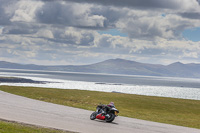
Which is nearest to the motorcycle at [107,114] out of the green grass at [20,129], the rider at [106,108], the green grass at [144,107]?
the rider at [106,108]

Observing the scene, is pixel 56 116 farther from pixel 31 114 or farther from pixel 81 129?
pixel 81 129

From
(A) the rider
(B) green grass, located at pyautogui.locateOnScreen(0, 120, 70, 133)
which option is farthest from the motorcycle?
(B) green grass, located at pyautogui.locateOnScreen(0, 120, 70, 133)

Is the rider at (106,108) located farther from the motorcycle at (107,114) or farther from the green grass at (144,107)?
the green grass at (144,107)

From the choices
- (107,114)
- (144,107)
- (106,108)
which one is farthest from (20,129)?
(144,107)

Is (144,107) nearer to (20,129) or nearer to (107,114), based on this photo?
(107,114)

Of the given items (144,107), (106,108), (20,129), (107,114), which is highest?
(106,108)

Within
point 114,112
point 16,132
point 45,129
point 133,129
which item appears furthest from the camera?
point 114,112

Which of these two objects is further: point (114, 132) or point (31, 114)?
point (31, 114)

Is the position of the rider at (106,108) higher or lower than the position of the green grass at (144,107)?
higher

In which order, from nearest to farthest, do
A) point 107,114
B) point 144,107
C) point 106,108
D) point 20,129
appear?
point 20,129
point 107,114
point 106,108
point 144,107

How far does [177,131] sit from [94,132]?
6.17 m

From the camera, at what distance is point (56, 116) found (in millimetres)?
19516

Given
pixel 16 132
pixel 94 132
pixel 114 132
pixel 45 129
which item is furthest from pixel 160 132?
pixel 16 132

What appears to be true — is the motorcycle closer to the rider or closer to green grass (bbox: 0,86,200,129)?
the rider
